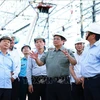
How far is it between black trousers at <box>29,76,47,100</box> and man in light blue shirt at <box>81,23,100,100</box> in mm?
872

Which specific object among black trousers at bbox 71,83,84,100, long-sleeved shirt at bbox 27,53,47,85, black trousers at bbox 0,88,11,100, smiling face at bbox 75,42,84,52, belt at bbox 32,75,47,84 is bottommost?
black trousers at bbox 71,83,84,100

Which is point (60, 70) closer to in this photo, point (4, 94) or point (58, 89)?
point (58, 89)

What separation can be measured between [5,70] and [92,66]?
3.42 ft

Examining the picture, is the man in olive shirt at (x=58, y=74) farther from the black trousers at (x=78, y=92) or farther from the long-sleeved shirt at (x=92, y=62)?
the black trousers at (x=78, y=92)

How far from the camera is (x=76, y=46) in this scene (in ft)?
12.4

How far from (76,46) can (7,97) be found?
1448 mm

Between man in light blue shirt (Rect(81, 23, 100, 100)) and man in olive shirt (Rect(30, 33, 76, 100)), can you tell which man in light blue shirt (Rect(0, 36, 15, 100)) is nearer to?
man in olive shirt (Rect(30, 33, 76, 100))

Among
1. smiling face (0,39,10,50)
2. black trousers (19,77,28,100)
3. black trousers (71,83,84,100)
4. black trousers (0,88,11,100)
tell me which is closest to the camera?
black trousers (0,88,11,100)

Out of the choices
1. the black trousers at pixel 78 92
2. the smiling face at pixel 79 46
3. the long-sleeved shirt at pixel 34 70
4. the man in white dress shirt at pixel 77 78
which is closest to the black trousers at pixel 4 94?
the long-sleeved shirt at pixel 34 70

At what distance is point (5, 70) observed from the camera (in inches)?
114

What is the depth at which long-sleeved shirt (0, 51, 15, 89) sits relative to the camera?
2859 mm

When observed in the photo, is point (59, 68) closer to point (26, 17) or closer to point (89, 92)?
point (89, 92)

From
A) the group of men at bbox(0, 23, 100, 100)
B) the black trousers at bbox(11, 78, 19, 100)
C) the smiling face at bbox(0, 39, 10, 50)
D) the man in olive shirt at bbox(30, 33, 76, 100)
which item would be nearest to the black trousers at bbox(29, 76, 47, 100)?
the group of men at bbox(0, 23, 100, 100)

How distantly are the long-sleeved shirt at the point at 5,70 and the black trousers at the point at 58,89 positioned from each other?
19.9 inches
